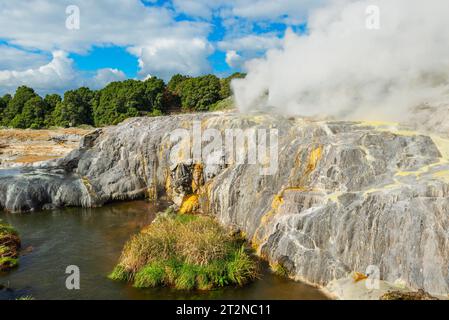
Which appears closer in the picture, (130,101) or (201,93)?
(201,93)

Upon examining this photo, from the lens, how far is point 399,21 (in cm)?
2289

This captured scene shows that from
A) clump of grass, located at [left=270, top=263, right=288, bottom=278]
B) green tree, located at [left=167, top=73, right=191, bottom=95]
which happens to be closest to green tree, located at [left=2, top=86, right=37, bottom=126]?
green tree, located at [left=167, top=73, right=191, bottom=95]

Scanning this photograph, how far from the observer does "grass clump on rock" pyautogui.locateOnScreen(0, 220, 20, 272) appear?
1616 cm

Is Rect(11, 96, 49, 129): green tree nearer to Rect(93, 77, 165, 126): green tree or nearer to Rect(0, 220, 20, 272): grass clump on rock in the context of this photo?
Rect(93, 77, 165, 126): green tree

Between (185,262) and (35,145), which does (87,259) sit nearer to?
(185,262)

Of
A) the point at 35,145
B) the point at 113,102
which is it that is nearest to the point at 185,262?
the point at 35,145

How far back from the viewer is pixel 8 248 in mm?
17234

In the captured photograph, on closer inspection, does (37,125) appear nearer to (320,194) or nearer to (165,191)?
(165,191)

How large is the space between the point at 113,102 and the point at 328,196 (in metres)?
52.7

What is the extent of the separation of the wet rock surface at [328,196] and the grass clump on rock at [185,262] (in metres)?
1.91

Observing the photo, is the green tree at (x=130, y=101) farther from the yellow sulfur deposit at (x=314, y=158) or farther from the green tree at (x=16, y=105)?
the yellow sulfur deposit at (x=314, y=158)

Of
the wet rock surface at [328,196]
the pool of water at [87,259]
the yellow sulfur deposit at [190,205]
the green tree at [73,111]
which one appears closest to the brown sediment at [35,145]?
the green tree at [73,111]

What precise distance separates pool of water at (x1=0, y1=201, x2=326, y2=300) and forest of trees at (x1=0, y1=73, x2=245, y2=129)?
3396 cm

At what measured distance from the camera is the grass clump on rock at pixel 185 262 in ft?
46.1
